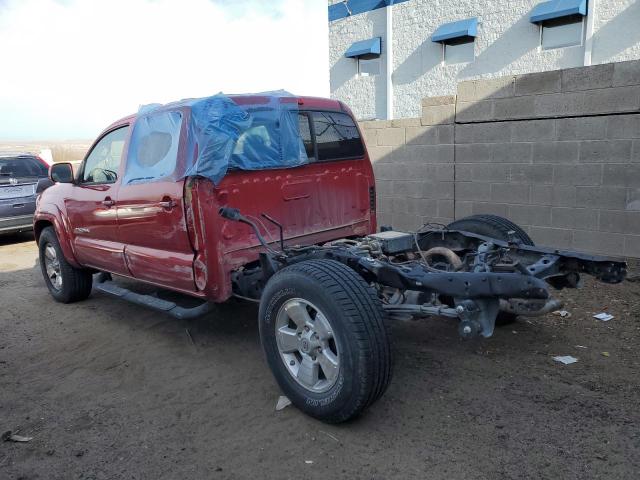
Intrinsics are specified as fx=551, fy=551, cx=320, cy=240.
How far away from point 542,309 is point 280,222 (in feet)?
6.81

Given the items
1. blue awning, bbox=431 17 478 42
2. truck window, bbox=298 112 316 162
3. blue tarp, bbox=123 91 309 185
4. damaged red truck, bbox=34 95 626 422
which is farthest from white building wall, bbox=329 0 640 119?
blue tarp, bbox=123 91 309 185

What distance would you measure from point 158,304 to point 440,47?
12.0 meters

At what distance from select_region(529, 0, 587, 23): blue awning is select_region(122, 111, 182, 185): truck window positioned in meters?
9.95

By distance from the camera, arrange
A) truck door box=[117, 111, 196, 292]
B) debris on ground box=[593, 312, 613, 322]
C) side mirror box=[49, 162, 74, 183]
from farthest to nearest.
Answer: side mirror box=[49, 162, 74, 183]
debris on ground box=[593, 312, 613, 322]
truck door box=[117, 111, 196, 292]

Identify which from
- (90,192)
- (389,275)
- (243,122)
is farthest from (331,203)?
(90,192)

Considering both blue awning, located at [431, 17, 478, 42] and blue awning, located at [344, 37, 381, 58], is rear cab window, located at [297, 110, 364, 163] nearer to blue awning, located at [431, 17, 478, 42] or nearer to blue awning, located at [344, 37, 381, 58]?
blue awning, located at [431, 17, 478, 42]

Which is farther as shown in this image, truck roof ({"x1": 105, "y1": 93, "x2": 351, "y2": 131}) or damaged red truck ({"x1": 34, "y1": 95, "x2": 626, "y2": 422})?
truck roof ({"x1": 105, "y1": 93, "x2": 351, "y2": 131})

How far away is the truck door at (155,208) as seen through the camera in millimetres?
4223

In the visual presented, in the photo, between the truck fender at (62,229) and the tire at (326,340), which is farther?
the truck fender at (62,229)

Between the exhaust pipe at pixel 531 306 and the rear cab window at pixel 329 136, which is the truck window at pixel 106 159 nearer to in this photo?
the rear cab window at pixel 329 136

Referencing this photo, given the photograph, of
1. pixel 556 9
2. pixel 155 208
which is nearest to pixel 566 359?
pixel 155 208

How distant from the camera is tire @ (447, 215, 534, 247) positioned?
4469mm

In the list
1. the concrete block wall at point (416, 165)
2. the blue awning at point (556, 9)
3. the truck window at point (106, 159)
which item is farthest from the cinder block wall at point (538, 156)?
the blue awning at point (556, 9)

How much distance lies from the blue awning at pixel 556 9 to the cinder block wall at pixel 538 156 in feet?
19.6
